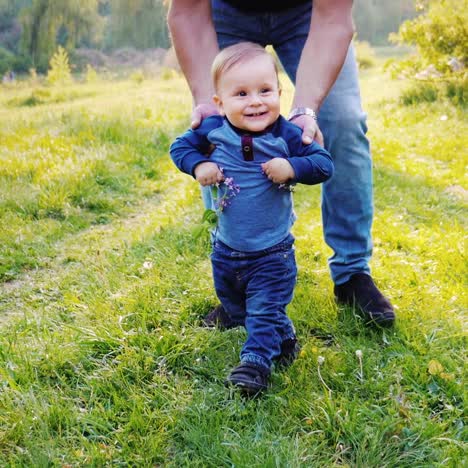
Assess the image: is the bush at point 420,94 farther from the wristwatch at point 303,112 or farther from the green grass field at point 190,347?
the wristwatch at point 303,112

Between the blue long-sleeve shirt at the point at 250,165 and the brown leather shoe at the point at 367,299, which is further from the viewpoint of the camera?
the brown leather shoe at the point at 367,299

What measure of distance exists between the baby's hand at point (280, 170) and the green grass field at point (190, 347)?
42cm

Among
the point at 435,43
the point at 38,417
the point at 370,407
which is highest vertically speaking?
the point at 435,43

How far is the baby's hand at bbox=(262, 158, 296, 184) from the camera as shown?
197 cm

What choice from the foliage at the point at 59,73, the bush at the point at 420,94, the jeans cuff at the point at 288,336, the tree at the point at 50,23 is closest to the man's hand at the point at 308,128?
the jeans cuff at the point at 288,336

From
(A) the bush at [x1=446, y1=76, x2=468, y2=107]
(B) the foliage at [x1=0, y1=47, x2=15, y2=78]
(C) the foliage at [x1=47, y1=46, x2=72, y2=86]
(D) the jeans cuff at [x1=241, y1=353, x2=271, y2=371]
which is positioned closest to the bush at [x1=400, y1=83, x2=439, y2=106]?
(A) the bush at [x1=446, y1=76, x2=468, y2=107]

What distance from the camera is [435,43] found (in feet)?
28.7

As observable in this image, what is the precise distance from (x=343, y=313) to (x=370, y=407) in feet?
2.08

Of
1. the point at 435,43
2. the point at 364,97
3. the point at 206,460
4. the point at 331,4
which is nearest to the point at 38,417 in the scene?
the point at 206,460

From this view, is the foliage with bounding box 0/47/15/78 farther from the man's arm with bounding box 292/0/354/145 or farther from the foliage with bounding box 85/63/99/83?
the man's arm with bounding box 292/0/354/145

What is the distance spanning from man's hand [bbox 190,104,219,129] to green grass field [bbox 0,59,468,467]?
0.42 metres

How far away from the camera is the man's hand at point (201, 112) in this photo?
2.19 meters

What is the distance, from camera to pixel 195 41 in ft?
8.23

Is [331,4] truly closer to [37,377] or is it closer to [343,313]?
[343,313]
